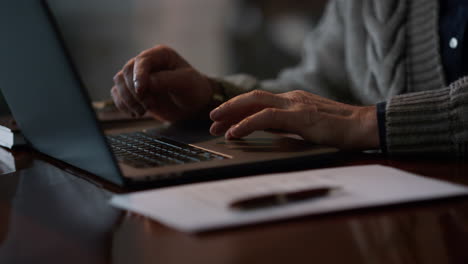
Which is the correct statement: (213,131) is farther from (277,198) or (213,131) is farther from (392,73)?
(392,73)

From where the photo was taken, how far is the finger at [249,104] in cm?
69

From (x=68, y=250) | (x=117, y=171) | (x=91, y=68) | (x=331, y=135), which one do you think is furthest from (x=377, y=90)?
(x=91, y=68)

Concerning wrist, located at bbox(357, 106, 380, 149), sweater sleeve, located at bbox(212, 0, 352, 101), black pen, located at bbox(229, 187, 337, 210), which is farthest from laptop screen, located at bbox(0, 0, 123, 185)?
sweater sleeve, located at bbox(212, 0, 352, 101)

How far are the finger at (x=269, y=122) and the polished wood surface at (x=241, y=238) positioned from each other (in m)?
0.24

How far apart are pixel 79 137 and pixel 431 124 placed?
1.49ft

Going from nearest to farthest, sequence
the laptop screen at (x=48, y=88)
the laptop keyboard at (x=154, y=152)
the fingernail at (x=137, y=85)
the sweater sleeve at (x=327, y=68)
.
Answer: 1. the laptop screen at (x=48, y=88)
2. the laptop keyboard at (x=154, y=152)
3. the fingernail at (x=137, y=85)
4. the sweater sleeve at (x=327, y=68)

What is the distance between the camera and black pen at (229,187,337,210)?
0.39 meters

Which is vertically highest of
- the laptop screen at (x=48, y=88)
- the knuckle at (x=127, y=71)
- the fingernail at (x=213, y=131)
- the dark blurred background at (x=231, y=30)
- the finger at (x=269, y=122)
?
the laptop screen at (x=48, y=88)

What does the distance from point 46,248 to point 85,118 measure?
0.50ft

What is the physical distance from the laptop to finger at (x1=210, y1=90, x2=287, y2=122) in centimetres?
4

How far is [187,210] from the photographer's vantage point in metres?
0.39

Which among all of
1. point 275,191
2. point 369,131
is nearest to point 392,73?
point 369,131

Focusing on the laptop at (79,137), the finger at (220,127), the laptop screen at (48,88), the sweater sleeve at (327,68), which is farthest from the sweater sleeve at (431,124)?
the sweater sleeve at (327,68)

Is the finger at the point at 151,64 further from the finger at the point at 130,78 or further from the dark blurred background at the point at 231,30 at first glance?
the dark blurred background at the point at 231,30
